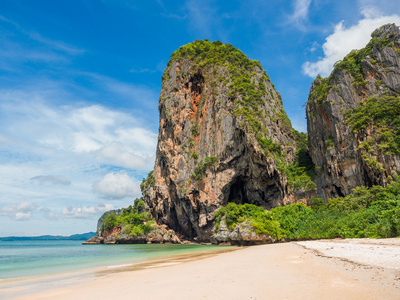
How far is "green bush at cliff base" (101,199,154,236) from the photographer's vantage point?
52594mm

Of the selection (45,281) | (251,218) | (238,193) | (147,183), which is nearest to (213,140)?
(238,193)

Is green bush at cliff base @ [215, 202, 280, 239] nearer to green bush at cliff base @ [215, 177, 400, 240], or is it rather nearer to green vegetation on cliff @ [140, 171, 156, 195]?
green bush at cliff base @ [215, 177, 400, 240]

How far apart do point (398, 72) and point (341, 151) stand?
39.6ft

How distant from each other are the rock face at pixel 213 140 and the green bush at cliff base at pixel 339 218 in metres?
7.33

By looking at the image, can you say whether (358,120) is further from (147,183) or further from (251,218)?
(147,183)

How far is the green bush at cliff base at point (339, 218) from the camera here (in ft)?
47.5

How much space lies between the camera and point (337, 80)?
33.6 meters

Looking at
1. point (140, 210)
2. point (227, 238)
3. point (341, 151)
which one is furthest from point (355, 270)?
point (140, 210)

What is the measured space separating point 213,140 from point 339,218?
2729 cm

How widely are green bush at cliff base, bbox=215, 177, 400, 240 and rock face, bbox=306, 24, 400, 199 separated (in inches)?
119

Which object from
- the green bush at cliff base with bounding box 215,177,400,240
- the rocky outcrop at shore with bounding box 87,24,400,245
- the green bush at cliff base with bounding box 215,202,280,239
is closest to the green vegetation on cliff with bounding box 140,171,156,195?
the rocky outcrop at shore with bounding box 87,24,400,245

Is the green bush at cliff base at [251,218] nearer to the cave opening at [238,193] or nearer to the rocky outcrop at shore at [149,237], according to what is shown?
the cave opening at [238,193]

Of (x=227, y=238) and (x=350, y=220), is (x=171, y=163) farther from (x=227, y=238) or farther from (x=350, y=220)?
(x=350, y=220)

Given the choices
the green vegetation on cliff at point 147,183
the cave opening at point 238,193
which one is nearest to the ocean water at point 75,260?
the cave opening at point 238,193
